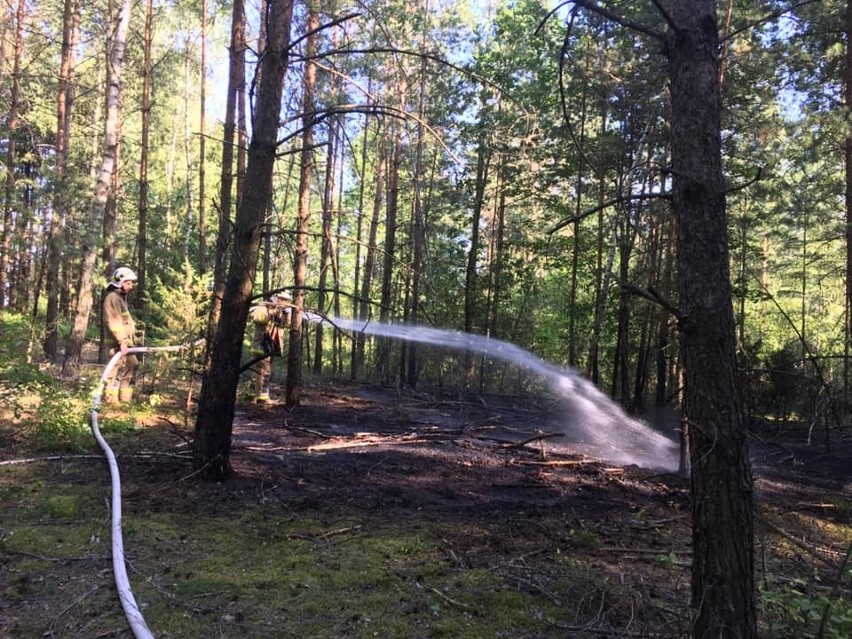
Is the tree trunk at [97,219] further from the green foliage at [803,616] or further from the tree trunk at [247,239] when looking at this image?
the green foliage at [803,616]

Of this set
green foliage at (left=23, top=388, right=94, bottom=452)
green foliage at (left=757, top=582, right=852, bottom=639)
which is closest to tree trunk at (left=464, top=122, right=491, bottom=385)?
green foliage at (left=23, top=388, right=94, bottom=452)

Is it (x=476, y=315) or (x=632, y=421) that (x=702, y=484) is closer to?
(x=632, y=421)

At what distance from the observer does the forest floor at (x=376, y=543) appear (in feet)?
10.2

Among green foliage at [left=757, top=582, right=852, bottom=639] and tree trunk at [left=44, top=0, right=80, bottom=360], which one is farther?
tree trunk at [left=44, top=0, right=80, bottom=360]

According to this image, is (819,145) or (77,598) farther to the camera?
(819,145)

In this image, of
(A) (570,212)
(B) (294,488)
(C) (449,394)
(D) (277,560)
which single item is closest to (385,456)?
(B) (294,488)

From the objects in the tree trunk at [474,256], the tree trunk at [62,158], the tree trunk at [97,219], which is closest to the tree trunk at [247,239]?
the tree trunk at [97,219]

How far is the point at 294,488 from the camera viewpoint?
561 cm

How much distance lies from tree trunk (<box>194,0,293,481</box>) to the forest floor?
74cm

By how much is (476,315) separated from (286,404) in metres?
11.4

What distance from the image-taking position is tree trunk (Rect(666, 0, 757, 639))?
100 inches

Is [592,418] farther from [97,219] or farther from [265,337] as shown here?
[97,219]

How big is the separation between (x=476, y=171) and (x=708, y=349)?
4425 mm

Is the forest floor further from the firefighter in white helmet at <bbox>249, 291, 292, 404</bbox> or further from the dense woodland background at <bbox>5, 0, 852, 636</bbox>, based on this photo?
the firefighter in white helmet at <bbox>249, 291, 292, 404</bbox>
